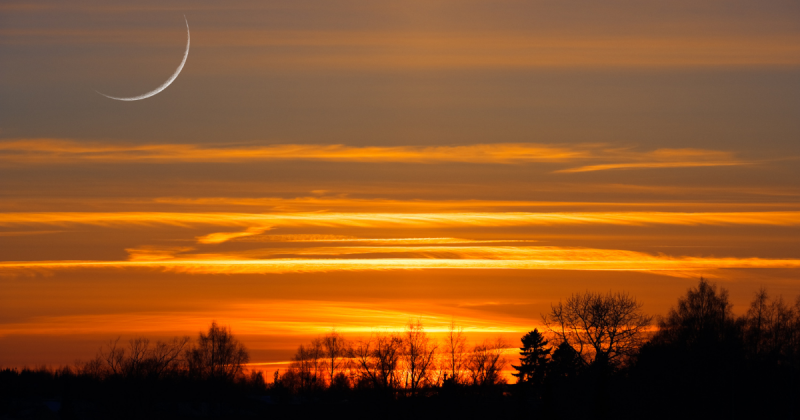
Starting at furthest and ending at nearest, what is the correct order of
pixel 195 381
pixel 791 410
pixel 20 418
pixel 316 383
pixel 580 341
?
pixel 316 383
pixel 195 381
pixel 20 418
pixel 580 341
pixel 791 410

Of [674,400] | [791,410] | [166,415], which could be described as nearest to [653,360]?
[674,400]

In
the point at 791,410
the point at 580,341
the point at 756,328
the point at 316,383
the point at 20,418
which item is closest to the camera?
the point at 791,410

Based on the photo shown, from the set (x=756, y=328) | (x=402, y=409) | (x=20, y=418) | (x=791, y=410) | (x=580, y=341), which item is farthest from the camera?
(x=20, y=418)

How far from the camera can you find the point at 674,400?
90375 millimetres

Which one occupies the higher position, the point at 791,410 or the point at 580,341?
the point at 580,341

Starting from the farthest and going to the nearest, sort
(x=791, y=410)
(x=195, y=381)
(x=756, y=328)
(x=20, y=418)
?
(x=195, y=381) → (x=20, y=418) → (x=756, y=328) → (x=791, y=410)

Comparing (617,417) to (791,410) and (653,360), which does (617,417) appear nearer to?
(653,360)

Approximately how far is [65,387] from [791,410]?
110272 mm

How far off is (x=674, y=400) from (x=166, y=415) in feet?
273

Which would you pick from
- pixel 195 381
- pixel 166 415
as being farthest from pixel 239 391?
pixel 166 415

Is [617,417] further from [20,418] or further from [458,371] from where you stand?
[20,418]

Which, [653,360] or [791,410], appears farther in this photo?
[653,360]

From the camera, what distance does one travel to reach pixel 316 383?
175 m

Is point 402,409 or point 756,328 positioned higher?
point 756,328
